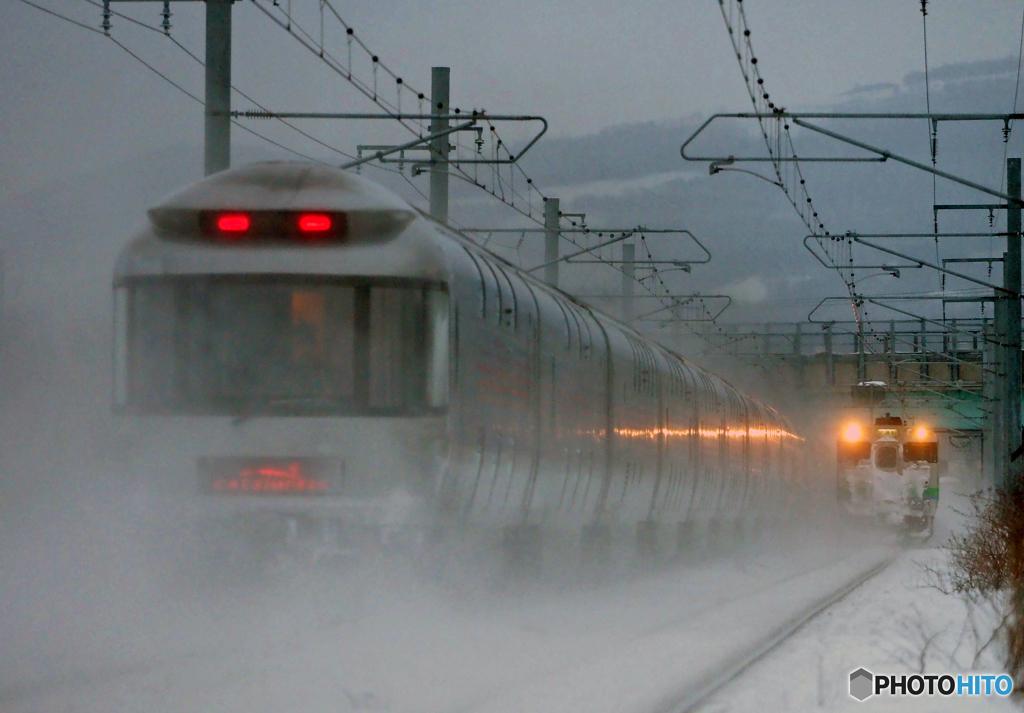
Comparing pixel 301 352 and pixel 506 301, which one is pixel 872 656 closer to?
pixel 506 301

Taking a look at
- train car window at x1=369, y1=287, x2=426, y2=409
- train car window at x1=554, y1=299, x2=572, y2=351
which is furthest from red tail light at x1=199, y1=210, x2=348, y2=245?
train car window at x1=554, y1=299, x2=572, y2=351

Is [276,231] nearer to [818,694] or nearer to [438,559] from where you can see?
[438,559]

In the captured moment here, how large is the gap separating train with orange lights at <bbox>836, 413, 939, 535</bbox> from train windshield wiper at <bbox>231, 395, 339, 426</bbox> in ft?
92.9

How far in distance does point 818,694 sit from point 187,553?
4.68 meters

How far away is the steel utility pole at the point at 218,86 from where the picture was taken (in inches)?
622

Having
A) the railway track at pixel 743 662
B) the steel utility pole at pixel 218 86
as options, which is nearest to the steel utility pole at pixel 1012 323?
the railway track at pixel 743 662

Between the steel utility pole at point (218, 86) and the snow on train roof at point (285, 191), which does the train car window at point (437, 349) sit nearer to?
the snow on train roof at point (285, 191)

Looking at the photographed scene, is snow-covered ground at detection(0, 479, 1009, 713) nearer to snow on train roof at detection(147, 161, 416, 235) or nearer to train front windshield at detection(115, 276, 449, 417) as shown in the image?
train front windshield at detection(115, 276, 449, 417)

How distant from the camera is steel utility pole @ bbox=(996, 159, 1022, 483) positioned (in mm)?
27130

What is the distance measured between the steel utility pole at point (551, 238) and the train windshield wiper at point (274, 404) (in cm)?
1803

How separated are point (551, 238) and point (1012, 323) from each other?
9.09 metres

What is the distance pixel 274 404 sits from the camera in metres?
11.1

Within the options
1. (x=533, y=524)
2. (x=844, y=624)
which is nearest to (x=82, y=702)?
(x=533, y=524)

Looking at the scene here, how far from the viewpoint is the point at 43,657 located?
10.4 m
